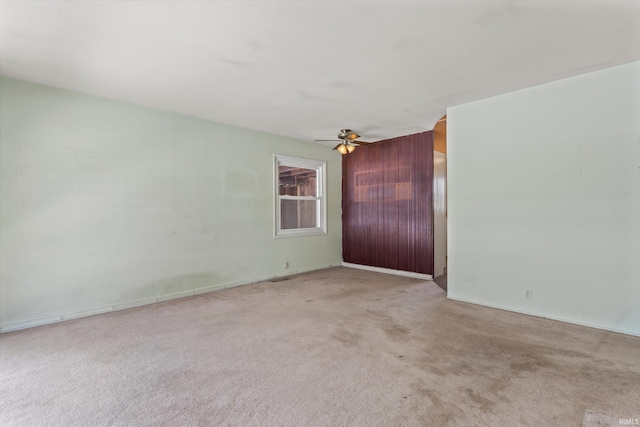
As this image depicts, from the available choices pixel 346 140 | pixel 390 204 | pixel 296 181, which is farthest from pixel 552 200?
pixel 296 181

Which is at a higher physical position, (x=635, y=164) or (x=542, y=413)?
(x=635, y=164)

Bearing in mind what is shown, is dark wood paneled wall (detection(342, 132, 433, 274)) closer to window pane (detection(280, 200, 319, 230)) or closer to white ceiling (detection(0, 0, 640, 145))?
window pane (detection(280, 200, 319, 230))

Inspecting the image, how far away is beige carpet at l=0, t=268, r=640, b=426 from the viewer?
1.79 m

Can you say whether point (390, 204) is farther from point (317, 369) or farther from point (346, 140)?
point (317, 369)

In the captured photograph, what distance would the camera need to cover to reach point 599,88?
3.01 m

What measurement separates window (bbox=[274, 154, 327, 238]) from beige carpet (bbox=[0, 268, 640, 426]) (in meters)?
2.35

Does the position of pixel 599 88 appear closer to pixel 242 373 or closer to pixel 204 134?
pixel 242 373

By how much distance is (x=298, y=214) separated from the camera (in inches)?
238

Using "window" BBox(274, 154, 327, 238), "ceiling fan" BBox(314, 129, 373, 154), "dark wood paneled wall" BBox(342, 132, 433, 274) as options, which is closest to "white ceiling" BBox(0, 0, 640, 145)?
"ceiling fan" BBox(314, 129, 373, 154)

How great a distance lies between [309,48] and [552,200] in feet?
10.1

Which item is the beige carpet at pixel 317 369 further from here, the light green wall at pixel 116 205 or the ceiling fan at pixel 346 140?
the ceiling fan at pixel 346 140

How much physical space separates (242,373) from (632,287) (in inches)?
145

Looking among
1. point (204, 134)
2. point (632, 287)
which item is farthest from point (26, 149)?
point (632, 287)

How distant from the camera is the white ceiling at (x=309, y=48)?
2.03 m
